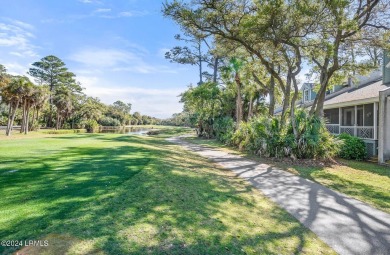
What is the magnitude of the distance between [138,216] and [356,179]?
8.05 m

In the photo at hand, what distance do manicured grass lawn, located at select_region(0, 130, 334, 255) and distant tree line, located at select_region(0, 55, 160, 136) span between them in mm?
27753

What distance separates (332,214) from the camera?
5.06 meters

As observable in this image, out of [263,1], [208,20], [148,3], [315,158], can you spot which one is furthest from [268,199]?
[148,3]

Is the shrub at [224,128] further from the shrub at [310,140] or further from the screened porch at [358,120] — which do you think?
the shrub at [310,140]

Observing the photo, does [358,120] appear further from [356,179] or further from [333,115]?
[356,179]

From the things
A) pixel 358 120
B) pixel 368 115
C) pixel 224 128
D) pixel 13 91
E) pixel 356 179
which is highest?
pixel 13 91

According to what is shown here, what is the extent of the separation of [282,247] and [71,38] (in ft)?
66.9

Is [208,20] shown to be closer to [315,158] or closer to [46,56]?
[315,158]

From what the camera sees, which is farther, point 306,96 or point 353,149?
point 306,96

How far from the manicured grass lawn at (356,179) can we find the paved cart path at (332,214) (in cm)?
51

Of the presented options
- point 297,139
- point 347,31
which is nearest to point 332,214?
point 297,139

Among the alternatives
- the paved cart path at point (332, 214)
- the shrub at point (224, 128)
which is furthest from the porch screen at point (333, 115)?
the paved cart path at point (332, 214)

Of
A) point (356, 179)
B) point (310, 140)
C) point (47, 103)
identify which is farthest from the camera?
point (47, 103)

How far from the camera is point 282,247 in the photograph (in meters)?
3.64
